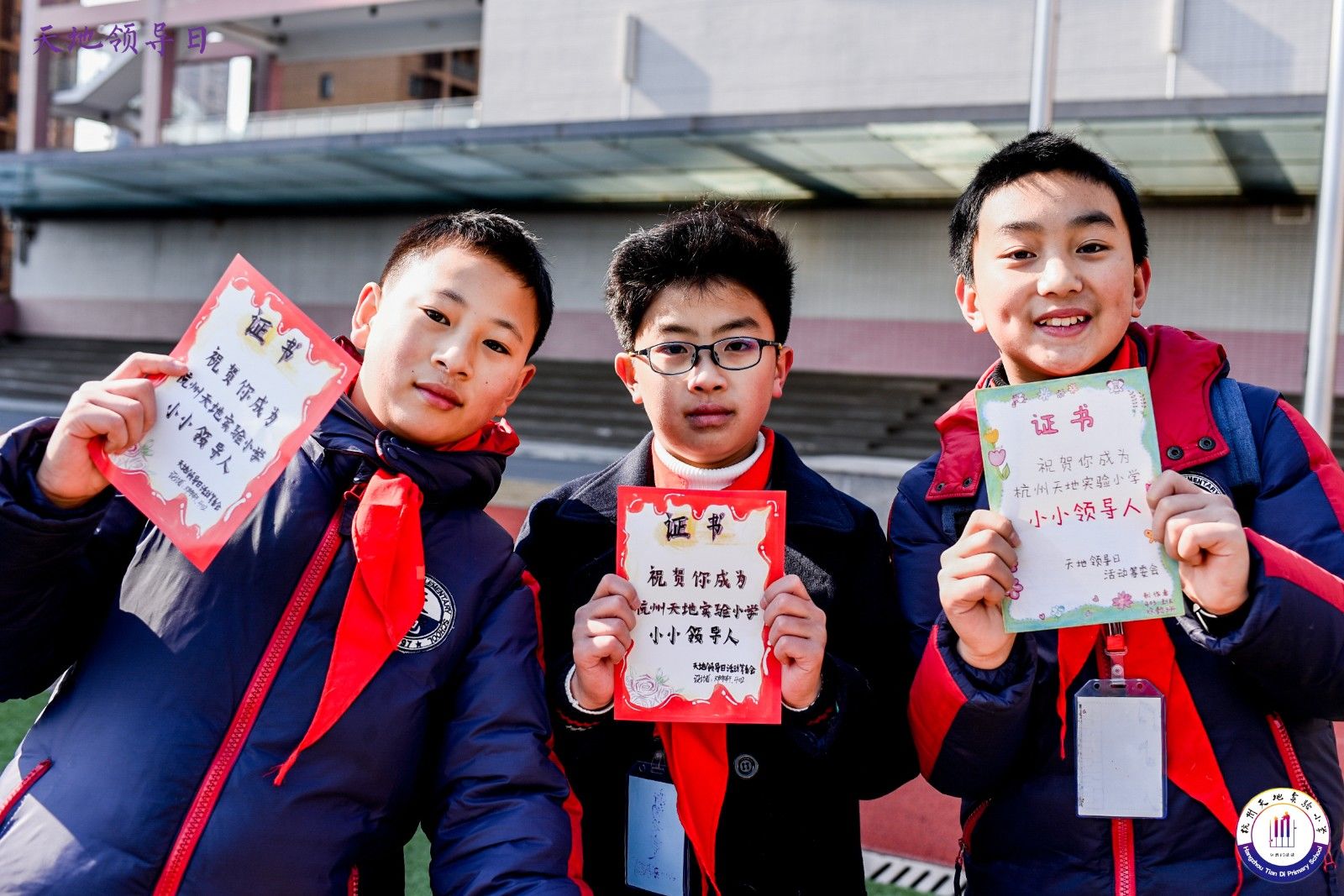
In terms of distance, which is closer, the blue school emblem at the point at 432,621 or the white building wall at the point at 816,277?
the blue school emblem at the point at 432,621

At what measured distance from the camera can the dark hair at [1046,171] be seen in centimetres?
195

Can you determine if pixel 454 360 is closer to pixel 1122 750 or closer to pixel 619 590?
pixel 619 590

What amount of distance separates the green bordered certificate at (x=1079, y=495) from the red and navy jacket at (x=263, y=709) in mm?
801

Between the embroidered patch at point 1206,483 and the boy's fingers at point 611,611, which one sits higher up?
the embroidered patch at point 1206,483

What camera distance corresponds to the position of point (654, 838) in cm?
198

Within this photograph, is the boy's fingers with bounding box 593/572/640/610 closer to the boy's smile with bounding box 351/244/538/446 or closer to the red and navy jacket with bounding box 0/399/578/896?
the red and navy jacket with bounding box 0/399/578/896

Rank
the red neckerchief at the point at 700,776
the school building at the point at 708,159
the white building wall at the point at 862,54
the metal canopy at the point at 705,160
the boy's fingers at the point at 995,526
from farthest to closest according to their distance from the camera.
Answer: the white building wall at the point at 862,54 < the school building at the point at 708,159 < the metal canopy at the point at 705,160 < the red neckerchief at the point at 700,776 < the boy's fingers at the point at 995,526

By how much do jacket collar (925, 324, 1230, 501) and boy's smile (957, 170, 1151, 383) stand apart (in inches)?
3.2

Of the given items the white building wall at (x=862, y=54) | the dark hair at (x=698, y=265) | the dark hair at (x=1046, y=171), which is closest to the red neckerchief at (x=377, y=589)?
the dark hair at (x=698, y=265)

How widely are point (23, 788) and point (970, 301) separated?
1739mm

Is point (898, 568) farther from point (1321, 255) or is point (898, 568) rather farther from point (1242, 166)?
point (1242, 166)

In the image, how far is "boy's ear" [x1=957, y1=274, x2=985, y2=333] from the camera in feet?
6.66

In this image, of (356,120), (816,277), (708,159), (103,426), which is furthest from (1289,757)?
(356,120)

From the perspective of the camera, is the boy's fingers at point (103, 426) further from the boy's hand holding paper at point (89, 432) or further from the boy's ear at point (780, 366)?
the boy's ear at point (780, 366)
